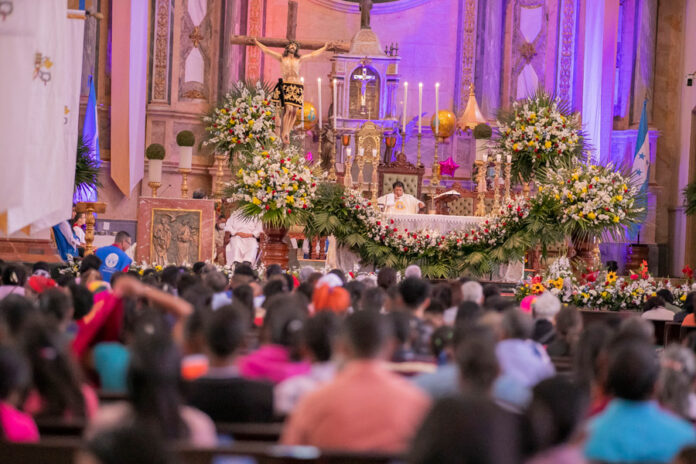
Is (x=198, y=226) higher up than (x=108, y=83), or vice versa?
(x=108, y=83)

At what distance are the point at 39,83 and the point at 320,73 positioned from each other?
44.5 feet

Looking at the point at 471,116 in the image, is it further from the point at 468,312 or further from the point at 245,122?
the point at 468,312

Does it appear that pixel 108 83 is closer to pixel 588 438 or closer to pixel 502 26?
pixel 502 26

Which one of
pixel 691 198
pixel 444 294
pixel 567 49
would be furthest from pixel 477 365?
pixel 567 49

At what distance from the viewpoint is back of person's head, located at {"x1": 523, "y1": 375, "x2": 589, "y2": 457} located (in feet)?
10.0

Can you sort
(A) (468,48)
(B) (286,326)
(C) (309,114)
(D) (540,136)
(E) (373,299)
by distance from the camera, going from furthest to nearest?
(A) (468,48), (C) (309,114), (D) (540,136), (E) (373,299), (B) (286,326)

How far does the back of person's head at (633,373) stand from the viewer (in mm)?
3486

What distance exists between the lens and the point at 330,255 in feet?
40.8

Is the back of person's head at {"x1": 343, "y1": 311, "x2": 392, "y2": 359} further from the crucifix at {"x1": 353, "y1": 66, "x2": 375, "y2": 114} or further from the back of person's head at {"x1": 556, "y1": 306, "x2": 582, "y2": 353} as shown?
the crucifix at {"x1": 353, "y1": 66, "x2": 375, "y2": 114}

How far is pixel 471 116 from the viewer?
18656 mm

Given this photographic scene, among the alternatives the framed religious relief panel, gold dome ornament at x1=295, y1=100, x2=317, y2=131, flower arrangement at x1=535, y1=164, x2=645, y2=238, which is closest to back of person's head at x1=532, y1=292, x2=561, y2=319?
flower arrangement at x1=535, y1=164, x2=645, y2=238

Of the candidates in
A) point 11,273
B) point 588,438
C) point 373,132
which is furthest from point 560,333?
point 373,132

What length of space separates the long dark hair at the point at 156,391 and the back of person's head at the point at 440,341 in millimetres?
2000

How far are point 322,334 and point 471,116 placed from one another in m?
14.9
